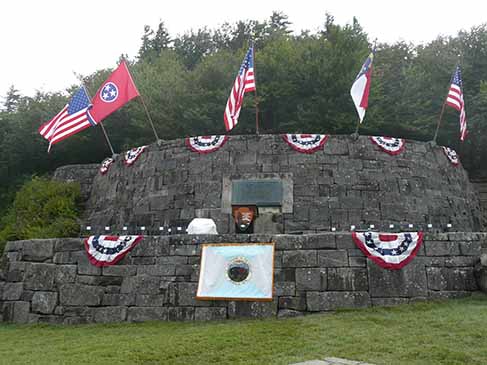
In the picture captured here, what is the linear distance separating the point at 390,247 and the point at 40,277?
586 centimetres

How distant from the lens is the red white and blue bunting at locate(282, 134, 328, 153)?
11828mm

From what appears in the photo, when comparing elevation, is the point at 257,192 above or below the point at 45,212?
above

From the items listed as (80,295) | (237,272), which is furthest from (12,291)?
(237,272)

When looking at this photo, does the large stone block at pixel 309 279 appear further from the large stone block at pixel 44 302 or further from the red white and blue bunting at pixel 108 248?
the large stone block at pixel 44 302

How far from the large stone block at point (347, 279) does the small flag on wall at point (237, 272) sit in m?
0.91

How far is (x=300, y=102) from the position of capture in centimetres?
1791

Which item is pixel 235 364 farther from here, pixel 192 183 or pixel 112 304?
pixel 192 183

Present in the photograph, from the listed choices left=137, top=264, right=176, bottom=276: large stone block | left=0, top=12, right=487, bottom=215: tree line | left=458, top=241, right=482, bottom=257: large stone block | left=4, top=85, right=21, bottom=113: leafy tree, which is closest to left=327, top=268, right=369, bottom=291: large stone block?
left=458, top=241, right=482, bottom=257: large stone block

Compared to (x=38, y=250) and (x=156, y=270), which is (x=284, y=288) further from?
(x=38, y=250)

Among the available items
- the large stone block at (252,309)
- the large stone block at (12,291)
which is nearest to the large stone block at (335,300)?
the large stone block at (252,309)

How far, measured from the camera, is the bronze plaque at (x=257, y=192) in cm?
1102

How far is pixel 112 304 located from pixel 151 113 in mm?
12018

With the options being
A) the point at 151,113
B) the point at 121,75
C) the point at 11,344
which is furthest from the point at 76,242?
the point at 151,113

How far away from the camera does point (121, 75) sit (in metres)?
12.2
